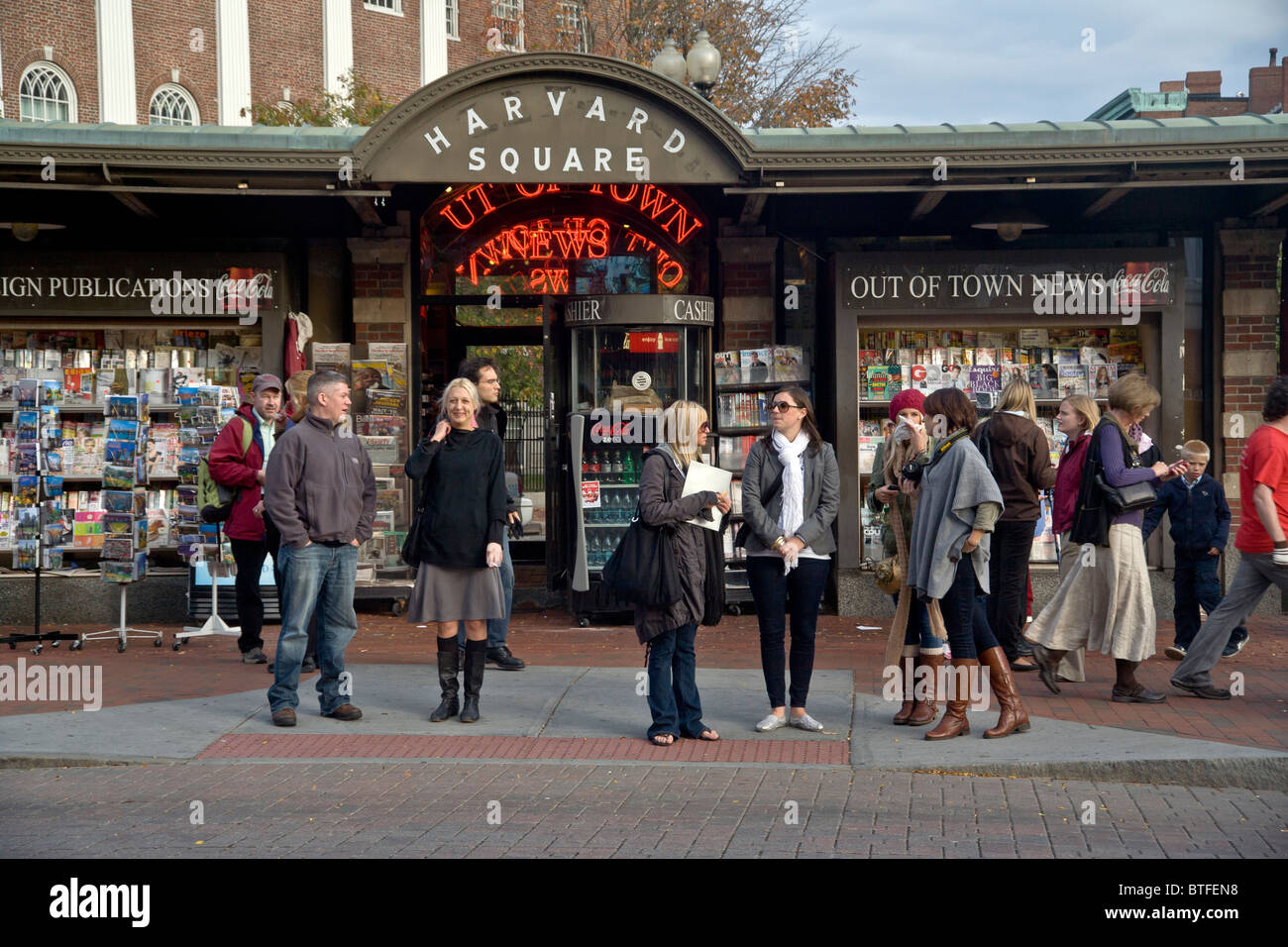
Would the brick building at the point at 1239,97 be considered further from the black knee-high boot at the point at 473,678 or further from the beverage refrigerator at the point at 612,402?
the black knee-high boot at the point at 473,678

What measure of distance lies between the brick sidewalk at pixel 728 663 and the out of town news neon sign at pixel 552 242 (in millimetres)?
3223

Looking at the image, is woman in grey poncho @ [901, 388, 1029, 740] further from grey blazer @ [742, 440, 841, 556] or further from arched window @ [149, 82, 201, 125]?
arched window @ [149, 82, 201, 125]

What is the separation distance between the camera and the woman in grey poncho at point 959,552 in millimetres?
6691

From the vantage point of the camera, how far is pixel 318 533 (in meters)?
7.29

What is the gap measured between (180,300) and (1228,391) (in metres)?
9.29

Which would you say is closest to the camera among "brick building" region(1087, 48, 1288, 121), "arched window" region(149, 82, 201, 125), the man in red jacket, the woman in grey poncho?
the woman in grey poncho

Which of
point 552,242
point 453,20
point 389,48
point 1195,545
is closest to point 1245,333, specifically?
point 1195,545

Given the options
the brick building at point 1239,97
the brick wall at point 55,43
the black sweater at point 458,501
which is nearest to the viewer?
the black sweater at point 458,501

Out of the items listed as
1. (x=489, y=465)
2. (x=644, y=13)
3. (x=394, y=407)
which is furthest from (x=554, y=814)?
(x=644, y=13)

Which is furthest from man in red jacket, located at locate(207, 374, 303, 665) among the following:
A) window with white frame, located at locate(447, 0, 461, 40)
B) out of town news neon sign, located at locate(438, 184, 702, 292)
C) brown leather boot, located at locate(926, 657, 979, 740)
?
window with white frame, located at locate(447, 0, 461, 40)

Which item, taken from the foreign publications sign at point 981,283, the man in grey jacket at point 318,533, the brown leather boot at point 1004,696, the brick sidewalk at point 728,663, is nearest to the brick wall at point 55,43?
the brick sidewalk at point 728,663

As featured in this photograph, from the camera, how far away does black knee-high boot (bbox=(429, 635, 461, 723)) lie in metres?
7.39

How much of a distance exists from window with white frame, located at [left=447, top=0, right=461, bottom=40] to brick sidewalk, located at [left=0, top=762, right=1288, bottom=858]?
3431cm

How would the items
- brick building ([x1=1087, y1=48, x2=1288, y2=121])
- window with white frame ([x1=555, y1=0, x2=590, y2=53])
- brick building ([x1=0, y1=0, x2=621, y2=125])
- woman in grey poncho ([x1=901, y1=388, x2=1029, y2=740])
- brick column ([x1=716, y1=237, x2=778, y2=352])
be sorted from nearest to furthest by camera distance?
woman in grey poncho ([x1=901, y1=388, x2=1029, y2=740]) → brick column ([x1=716, y1=237, x2=778, y2=352]) → window with white frame ([x1=555, y1=0, x2=590, y2=53]) → brick building ([x1=0, y1=0, x2=621, y2=125]) → brick building ([x1=1087, y1=48, x2=1288, y2=121])
